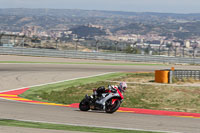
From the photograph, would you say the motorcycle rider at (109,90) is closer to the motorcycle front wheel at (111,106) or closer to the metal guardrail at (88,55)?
the motorcycle front wheel at (111,106)

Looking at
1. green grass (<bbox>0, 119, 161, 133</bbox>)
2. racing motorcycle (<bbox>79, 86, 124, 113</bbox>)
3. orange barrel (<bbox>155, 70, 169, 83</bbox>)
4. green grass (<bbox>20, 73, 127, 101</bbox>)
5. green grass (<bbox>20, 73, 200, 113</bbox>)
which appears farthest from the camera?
orange barrel (<bbox>155, 70, 169, 83</bbox>)

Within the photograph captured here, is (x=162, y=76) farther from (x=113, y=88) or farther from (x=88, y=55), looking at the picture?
(x=88, y=55)

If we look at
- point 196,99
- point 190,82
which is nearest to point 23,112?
point 196,99

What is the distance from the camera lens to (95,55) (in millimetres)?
50000

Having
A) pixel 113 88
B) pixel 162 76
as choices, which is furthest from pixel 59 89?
pixel 113 88

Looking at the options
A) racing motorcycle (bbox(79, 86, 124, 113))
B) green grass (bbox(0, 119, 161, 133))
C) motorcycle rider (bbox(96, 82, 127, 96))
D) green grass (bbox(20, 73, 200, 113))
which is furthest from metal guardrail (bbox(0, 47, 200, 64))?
green grass (bbox(0, 119, 161, 133))

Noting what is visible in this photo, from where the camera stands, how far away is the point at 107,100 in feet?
45.6

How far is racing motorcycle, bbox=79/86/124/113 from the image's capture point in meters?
13.8

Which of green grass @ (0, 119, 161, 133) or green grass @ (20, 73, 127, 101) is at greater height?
green grass @ (0, 119, 161, 133)

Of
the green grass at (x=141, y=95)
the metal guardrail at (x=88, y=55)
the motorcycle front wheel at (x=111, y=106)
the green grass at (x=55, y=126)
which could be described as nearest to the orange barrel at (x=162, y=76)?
the green grass at (x=141, y=95)

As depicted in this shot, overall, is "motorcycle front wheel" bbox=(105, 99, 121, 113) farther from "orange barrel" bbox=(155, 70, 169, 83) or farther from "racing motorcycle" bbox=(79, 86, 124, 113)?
"orange barrel" bbox=(155, 70, 169, 83)

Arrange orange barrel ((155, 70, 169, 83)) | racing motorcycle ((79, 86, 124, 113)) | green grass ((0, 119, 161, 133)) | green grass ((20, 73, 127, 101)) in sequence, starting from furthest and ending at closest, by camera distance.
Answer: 1. orange barrel ((155, 70, 169, 83))
2. green grass ((20, 73, 127, 101))
3. racing motorcycle ((79, 86, 124, 113))
4. green grass ((0, 119, 161, 133))

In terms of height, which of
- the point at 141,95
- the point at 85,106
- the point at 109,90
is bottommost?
the point at 141,95

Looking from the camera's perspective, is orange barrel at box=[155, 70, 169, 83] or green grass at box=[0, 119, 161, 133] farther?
orange barrel at box=[155, 70, 169, 83]
